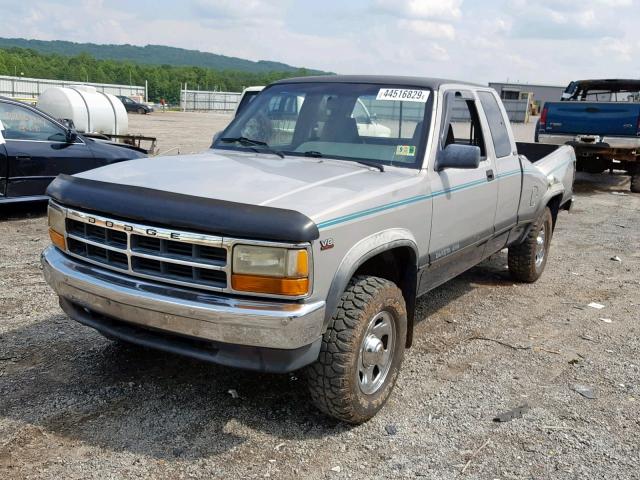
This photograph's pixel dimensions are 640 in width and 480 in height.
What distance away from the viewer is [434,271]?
4.18m

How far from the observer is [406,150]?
404 centimetres

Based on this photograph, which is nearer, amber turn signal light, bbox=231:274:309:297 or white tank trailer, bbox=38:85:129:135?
amber turn signal light, bbox=231:274:309:297

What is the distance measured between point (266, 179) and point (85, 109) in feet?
60.0

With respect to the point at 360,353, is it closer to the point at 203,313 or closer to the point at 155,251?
the point at 203,313

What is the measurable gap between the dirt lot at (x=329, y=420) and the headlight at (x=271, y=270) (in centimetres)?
92

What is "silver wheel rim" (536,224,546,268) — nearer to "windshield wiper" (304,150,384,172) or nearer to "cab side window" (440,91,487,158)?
"cab side window" (440,91,487,158)

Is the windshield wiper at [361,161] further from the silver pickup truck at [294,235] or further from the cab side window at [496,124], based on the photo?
the cab side window at [496,124]

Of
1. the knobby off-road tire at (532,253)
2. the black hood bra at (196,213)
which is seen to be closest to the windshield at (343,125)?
the black hood bra at (196,213)

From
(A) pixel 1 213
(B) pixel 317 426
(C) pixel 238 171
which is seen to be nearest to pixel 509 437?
(B) pixel 317 426

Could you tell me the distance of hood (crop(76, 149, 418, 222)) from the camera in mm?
3051

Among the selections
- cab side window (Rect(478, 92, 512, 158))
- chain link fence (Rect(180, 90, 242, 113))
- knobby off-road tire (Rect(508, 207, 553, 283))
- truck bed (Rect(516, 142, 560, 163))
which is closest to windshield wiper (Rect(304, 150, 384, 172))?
cab side window (Rect(478, 92, 512, 158))

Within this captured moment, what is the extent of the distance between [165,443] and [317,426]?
82cm

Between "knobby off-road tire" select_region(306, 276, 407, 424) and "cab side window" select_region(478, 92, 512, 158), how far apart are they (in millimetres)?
2167

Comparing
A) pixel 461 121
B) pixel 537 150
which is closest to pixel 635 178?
pixel 537 150
